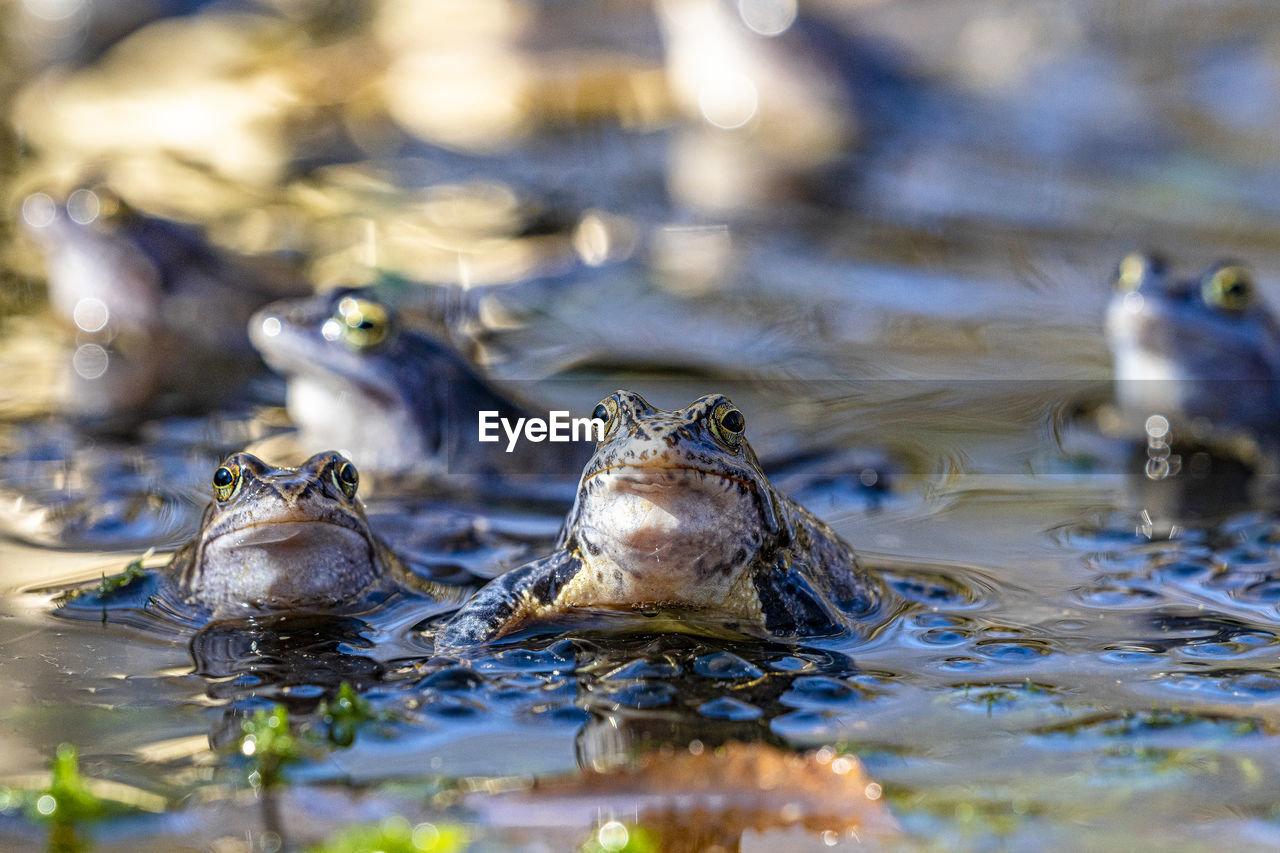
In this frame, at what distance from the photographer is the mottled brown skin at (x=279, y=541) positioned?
3918 millimetres

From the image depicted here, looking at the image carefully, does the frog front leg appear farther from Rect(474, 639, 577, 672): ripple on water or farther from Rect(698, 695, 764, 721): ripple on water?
Rect(698, 695, 764, 721): ripple on water

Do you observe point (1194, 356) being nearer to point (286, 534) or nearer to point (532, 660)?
point (532, 660)

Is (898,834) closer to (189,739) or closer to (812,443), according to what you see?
(189,739)

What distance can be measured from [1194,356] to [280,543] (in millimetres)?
4428

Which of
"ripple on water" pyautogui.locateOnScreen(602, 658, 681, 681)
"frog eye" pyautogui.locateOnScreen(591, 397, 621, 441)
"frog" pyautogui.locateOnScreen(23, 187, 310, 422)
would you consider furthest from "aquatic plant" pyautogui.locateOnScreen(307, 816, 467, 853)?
"frog" pyautogui.locateOnScreen(23, 187, 310, 422)

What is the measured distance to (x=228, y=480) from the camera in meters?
4.00

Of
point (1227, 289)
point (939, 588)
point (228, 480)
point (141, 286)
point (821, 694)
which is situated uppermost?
point (141, 286)

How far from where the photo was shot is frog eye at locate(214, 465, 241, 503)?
3994 millimetres

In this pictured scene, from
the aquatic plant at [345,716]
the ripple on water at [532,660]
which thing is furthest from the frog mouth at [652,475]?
the aquatic plant at [345,716]

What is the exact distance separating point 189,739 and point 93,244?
539 centimetres

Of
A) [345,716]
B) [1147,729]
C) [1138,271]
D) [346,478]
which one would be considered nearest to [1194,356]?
[1138,271]

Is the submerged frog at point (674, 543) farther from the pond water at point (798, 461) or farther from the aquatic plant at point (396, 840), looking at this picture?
the aquatic plant at point (396, 840)

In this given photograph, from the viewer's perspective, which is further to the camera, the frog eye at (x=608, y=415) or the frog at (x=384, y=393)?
the frog at (x=384, y=393)

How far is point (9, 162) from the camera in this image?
34.9 ft
